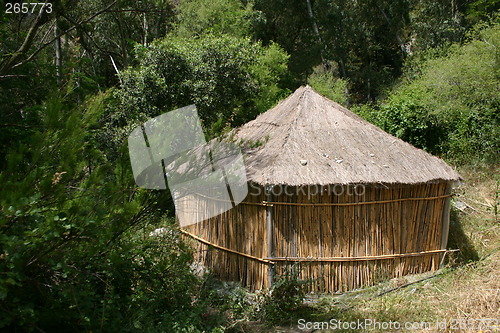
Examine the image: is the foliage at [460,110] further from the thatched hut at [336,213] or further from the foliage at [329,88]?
the thatched hut at [336,213]

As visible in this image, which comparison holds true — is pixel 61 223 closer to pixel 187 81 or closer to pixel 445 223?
pixel 445 223

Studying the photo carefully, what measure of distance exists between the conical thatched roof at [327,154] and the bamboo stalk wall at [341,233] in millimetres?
216

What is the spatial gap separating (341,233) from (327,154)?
1158 millimetres

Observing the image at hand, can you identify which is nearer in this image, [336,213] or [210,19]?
[336,213]

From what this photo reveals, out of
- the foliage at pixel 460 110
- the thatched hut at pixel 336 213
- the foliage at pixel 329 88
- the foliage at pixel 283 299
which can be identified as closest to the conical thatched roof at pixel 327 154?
the thatched hut at pixel 336 213

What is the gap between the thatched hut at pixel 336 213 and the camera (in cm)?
532

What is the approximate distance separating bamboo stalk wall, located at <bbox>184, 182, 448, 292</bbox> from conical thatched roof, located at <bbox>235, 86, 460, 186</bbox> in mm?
216

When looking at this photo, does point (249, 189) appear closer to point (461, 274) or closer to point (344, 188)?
point (344, 188)

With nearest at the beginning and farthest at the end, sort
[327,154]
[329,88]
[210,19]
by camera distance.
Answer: [327,154]
[329,88]
[210,19]

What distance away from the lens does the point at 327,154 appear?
571cm

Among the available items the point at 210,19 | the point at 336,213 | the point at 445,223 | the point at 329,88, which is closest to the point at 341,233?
the point at 336,213

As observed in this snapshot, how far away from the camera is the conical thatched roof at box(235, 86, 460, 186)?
5227mm

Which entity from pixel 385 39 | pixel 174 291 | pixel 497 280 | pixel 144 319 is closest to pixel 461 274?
pixel 497 280

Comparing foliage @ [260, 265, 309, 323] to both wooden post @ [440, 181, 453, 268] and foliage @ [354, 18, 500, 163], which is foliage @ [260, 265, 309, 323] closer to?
wooden post @ [440, 181, 453, 268]
